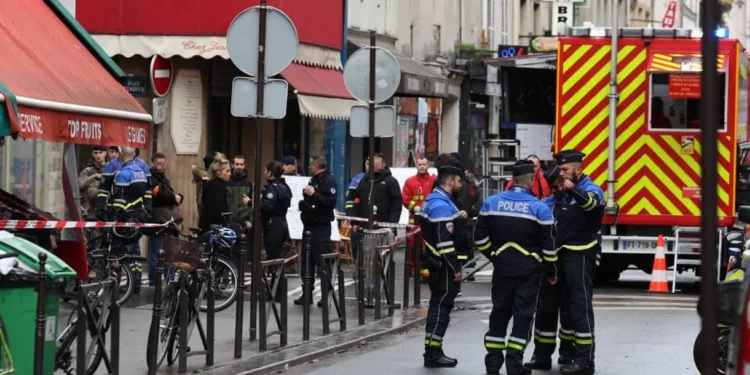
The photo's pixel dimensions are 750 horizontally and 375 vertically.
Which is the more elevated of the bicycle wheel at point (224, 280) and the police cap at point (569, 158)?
the police cap at point (569, 158)

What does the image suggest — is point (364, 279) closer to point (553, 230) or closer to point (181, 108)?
point (553, 230)

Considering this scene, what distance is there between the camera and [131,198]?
1761cm

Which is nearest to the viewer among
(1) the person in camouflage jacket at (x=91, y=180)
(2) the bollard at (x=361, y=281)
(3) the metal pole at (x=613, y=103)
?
(2) the bollard at (x=361, y=281)

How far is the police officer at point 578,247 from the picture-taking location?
1223 cm

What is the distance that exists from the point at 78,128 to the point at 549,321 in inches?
168

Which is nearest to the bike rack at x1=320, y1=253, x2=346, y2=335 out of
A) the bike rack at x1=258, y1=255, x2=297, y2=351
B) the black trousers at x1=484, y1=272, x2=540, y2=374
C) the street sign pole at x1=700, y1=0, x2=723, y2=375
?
the bike rack at x1=258, y1=255, x2=297, y2=351

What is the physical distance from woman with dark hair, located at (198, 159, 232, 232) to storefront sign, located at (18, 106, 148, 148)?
14.2 feet

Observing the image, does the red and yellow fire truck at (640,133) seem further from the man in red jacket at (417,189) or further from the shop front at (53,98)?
the shop front at (53,98)

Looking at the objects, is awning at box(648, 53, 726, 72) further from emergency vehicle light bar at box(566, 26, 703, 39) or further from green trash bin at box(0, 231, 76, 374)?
green trash bin at box(0, 231, 76, 374)

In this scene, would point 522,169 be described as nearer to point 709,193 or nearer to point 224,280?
point 224,280

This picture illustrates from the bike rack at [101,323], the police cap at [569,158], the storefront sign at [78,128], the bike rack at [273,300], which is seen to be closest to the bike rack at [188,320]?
the bike rack at [273,300]

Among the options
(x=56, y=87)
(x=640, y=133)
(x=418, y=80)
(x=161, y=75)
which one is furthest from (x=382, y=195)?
(x=418, y=80)

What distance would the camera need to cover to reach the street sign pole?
497cm

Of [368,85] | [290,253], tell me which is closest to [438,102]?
[290,253]
